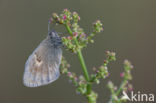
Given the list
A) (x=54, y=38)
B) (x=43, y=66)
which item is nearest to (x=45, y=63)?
(x=43, y=66)

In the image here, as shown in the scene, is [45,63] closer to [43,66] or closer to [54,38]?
[43,66]

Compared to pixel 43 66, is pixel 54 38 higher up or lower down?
higher up

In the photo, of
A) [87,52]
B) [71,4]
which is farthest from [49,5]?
[87,52]

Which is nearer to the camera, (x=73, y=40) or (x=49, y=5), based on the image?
(x=73, y=40)

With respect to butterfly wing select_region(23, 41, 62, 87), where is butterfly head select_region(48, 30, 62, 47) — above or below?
above

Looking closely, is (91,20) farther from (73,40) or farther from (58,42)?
(73,40)

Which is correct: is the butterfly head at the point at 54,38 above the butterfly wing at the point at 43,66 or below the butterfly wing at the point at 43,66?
above
